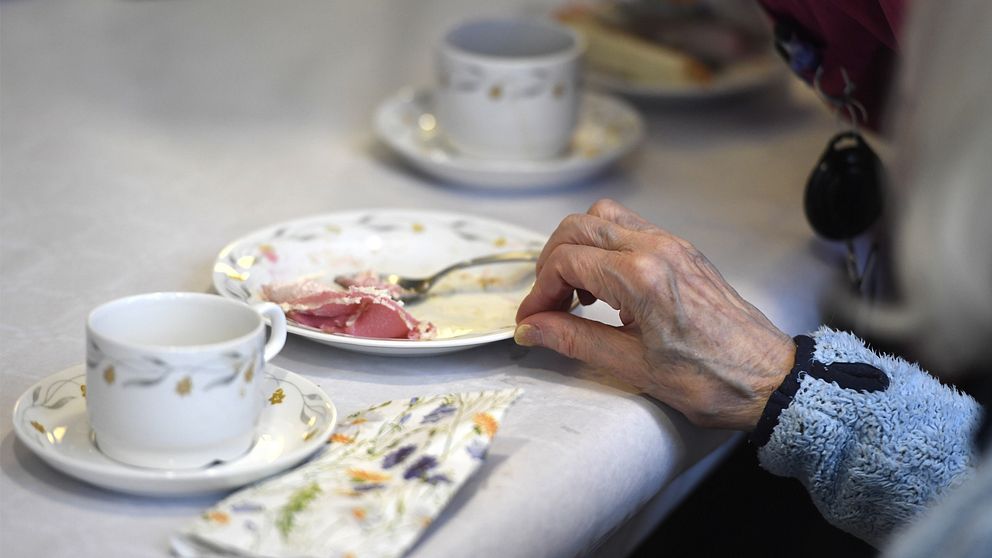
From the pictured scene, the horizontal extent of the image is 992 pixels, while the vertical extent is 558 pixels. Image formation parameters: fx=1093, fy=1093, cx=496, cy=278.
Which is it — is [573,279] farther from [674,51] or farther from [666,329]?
[674,51]

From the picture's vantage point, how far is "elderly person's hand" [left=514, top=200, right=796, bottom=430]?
675 millimetres

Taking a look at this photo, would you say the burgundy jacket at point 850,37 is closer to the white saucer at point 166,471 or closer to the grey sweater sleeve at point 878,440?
the grey sweater sleeve at point 878,440

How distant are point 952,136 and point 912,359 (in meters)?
0.36

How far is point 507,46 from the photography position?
112 centimetres

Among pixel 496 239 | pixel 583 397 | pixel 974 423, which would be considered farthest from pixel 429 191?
pixel 974 423

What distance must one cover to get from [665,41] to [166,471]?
928mm

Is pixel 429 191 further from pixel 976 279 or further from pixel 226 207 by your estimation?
pixel 976 279

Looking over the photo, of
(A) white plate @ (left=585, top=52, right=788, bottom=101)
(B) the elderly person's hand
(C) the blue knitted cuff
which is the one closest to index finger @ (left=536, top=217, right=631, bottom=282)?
(B) the elderly person's hand

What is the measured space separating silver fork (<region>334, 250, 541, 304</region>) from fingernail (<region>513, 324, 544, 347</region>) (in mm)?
110

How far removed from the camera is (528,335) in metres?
0.71

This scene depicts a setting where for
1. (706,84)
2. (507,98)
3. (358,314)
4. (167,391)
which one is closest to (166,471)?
(167,391)

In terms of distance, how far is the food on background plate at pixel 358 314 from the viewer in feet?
2.32

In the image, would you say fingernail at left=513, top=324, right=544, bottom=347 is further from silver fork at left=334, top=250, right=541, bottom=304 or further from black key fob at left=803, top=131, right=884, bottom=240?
black key fob at left=803, top=131, right=884, bottom=240

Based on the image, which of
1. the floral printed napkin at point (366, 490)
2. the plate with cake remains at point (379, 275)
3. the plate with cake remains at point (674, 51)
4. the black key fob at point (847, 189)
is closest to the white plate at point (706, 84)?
the plate with cake remains at point (674, 51)
